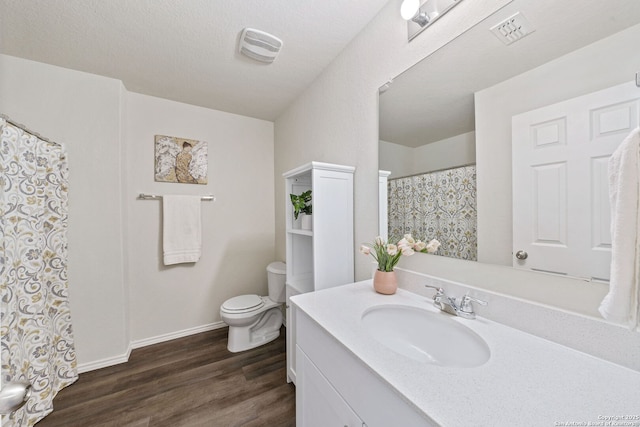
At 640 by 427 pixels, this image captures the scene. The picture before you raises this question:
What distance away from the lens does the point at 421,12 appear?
3.51ft

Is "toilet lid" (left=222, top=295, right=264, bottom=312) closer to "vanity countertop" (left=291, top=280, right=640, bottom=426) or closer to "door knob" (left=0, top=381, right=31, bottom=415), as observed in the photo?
"vanity countertop" (left=291, top=280, right=640, bottom=426)

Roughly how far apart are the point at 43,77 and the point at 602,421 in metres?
3.13

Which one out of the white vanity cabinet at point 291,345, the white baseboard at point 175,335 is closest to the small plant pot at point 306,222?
the white vanity cabinet at point 291,345

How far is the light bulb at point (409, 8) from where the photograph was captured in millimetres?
1065

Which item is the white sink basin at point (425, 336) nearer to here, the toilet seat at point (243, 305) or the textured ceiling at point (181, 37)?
the toilet seat at point (243, 305)

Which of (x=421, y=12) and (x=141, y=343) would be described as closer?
(x=421, y=12)

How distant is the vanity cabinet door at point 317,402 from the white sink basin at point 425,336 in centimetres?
25

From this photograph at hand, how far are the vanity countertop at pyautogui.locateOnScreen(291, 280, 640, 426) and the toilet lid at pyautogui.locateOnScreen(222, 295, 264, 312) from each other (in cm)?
143

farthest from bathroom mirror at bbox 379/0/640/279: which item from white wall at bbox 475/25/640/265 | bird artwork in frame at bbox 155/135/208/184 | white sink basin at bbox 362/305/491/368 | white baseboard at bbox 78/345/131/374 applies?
white baseboard at bbox 78/345/131/374

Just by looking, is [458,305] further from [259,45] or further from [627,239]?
[259,45]

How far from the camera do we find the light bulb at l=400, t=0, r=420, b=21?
1065 millimetres

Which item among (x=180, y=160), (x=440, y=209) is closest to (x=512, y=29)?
(x=440, y=209)

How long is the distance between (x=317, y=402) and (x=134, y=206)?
2.17 m

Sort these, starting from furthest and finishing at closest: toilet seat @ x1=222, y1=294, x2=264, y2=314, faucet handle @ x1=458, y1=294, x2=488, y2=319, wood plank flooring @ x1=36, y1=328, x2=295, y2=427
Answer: toilet seat @ x1=222, y1=294, x2=264, y2=314, wood plank flooring @ x1=36, y1=328, x2=295, y2=427, faucet handle @ x1=458, y1=294, x2=488, y2=319
